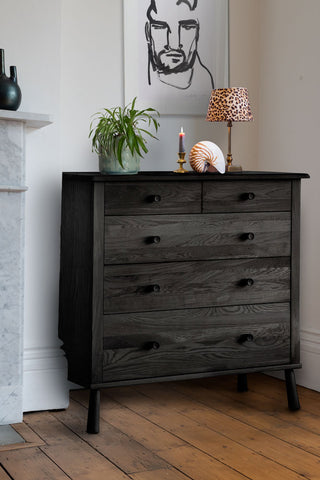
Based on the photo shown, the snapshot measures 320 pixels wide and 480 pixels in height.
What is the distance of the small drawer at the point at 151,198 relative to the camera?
2.65 m

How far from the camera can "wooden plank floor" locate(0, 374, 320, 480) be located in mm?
2277

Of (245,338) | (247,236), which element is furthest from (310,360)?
A: (247,236)

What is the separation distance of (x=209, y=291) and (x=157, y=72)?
1.11 meters

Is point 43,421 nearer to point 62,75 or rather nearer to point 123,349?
point 123,349

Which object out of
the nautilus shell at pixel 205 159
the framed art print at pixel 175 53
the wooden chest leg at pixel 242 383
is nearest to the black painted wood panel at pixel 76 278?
the nautilus shell at pixel 205 159

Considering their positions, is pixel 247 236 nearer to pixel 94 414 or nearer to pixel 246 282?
pixel 246 282

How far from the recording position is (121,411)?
2.91 m

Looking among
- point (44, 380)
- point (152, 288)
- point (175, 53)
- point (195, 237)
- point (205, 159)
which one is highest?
point (175, 53)

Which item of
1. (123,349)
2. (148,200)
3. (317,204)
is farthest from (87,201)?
(317,204)

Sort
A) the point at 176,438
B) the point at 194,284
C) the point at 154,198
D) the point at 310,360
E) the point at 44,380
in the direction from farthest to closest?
the point at 310,360, the point at 44,380, the point at 194,284, the point at 154,198, the point at 176,438

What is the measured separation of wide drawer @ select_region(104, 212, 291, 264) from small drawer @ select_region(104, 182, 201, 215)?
27 mm

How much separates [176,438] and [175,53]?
5.78 feet

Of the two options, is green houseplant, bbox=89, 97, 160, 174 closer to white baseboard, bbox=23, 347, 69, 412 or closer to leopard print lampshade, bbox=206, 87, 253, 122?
leopard print lampshade, bbox=206, 87, 253, 122

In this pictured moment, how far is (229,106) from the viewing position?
10.4 ft
